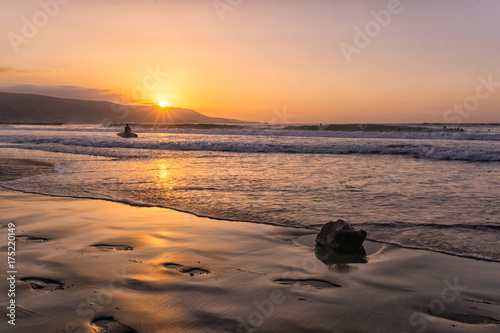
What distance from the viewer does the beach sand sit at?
2736 millimetres

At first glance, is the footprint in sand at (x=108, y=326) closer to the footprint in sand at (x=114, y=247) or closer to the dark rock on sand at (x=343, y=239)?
the footprint in sand at (x=114, y=247)

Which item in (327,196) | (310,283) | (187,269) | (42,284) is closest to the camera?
(42,284)

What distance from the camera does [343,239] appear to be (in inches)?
173

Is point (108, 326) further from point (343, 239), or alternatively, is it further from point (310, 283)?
point (343, 239)

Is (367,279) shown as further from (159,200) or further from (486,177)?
(486,177)

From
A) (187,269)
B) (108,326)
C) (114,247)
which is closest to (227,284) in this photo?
(187,269)

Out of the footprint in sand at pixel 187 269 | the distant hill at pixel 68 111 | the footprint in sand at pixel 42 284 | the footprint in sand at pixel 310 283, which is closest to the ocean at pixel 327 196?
the footprint in sand at pixel 310 283

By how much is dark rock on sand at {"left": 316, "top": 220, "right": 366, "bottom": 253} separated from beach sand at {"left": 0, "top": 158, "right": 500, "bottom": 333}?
0.20 m

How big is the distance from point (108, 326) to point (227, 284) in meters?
1.12

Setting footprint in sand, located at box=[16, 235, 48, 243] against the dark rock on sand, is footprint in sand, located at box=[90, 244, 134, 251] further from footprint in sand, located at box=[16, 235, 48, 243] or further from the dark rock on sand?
the dark rock on sand

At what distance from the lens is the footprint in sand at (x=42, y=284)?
10.7ft

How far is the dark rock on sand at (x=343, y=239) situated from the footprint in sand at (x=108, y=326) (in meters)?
2.59

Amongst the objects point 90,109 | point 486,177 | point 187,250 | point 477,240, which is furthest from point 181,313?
point 90,109

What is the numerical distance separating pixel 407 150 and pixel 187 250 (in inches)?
780
